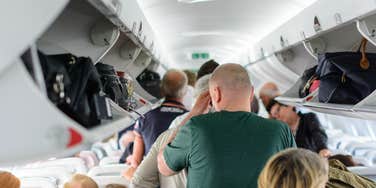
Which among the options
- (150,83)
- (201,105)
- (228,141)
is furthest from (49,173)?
(228,141)

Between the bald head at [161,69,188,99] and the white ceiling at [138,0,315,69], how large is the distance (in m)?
0.74

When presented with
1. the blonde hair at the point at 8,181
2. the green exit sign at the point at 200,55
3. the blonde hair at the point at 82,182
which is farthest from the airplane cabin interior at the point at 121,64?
the green exit sign at the point at 200,55

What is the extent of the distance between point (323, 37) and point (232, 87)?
182cm

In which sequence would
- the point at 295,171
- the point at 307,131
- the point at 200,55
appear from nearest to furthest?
the point at 295,171
the point at 307,131
the point at 200,55

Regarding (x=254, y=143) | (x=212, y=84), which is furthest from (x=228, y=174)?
(x=212, y=84)

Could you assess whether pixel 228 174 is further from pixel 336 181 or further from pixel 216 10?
pixel 216 10

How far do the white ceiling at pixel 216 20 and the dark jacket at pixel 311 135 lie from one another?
3.96 feet

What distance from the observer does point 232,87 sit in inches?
108

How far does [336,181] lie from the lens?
8.89 feet

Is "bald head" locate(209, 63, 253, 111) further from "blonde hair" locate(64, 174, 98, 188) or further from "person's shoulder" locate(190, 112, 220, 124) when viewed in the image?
"blonde hair" locate(64, 174, 98, 188)

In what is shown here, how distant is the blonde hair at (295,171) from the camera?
2.06 m

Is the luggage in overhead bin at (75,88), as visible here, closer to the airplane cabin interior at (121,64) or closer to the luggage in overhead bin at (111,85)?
the airplane cabin interior at (121,64)

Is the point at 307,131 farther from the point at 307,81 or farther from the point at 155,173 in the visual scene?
the point at 155,173

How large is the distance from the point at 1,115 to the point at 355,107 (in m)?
2.16
